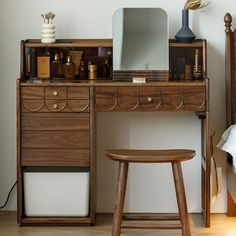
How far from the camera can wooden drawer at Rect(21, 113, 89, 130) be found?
12.1 ft

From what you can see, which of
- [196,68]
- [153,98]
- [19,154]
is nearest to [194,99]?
[153,98]

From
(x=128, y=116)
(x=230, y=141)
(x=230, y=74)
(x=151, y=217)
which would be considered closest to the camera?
(x=230, y=141)

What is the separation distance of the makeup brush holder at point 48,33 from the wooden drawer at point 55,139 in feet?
1.84

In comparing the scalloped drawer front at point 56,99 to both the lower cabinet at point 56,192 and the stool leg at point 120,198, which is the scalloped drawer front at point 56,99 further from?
the stool leg at point 120,198

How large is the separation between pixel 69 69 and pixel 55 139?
1.59 ft

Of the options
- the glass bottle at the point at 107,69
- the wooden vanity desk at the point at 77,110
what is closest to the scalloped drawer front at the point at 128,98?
the wooden vanity desk at the point at 77,110

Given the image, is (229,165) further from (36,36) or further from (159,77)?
(36,36)

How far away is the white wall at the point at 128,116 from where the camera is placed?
400 cm

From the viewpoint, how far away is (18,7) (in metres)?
4.01

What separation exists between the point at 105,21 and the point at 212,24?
2.16 ft

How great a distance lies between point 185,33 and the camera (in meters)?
3.85

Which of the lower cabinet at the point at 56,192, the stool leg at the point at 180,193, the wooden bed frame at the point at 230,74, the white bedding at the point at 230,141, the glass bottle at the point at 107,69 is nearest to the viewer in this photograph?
the stool leg at the point at 180,193

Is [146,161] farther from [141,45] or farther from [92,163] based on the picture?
[141,45]

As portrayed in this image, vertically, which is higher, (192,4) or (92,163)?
(192,4)
